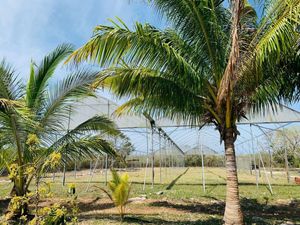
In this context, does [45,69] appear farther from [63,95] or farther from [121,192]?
[121,192]

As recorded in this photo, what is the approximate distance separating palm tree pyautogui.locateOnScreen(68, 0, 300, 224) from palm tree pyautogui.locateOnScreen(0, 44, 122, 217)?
0.99m

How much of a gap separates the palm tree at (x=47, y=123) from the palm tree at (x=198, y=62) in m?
0.99

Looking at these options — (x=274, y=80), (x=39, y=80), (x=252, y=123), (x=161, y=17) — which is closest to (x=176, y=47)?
(x=161, y=17)

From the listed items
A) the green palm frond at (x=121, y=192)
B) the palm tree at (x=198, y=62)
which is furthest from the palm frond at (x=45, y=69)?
the green palm frond at (x=121, y=192)

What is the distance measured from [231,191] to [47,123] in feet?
15.2

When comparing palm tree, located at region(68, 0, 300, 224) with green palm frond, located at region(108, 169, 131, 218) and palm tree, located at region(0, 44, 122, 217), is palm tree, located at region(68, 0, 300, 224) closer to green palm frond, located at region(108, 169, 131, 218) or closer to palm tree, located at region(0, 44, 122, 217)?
palm tree, located at region(0, 44, 122, 217)

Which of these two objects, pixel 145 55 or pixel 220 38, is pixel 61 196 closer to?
pixel 145 55

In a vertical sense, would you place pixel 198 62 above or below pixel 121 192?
above

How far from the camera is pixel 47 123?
791cm

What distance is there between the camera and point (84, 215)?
9.14m

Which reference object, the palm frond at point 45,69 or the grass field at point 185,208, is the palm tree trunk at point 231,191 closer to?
the grass field at point 185,208

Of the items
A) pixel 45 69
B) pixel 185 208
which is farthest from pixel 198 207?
pixel 45 69

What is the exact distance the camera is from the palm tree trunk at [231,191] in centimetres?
678

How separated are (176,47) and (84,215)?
17.6 ft
